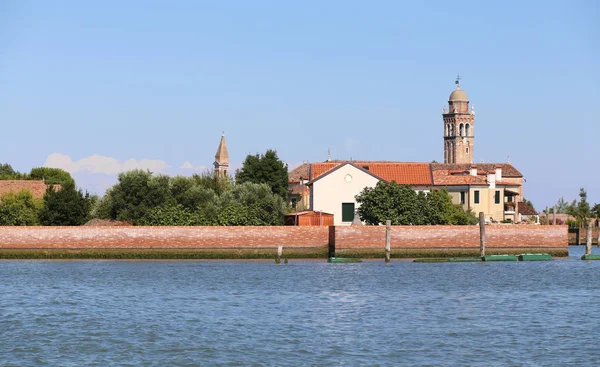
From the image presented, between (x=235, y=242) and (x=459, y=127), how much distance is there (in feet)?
249

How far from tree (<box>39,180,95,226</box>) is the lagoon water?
12.5 m

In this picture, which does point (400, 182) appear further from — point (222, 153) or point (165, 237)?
point (222, 153)

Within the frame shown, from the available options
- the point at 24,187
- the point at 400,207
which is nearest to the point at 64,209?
the point at 24,187

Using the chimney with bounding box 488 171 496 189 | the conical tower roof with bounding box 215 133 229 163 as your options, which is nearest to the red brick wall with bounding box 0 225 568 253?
the chimney with bounding box 488 171 496 189

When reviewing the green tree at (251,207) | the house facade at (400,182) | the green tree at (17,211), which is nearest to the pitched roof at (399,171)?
the house facade at (400,182)

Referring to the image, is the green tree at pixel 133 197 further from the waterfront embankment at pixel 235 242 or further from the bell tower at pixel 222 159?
the bell tower at pixel 222 159

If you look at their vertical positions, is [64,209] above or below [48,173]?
below

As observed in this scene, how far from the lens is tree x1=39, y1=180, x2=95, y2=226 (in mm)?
57094

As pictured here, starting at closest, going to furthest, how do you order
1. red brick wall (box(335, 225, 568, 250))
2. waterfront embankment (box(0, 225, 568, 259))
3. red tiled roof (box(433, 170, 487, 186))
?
red brick wall (box(335, 225, 568, 250)) < waterfront embankment (box(0, 225, 568, 259)) < red tiled roof (box(433, 170, 487, 186))

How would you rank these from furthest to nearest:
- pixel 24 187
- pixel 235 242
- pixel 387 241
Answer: pixel 24 187, pixel 235 242, pixel 387 241

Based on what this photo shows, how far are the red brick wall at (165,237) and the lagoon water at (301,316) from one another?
15.5 ft

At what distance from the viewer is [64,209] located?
57.1m

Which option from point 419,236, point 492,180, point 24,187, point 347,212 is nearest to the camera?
point 419,236

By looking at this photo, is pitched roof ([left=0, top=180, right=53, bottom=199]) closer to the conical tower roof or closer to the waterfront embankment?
the waterfront embankment
